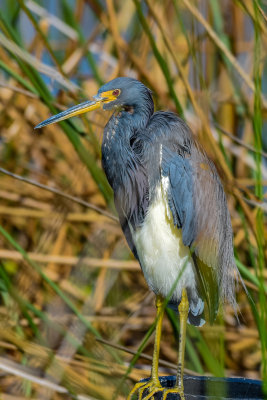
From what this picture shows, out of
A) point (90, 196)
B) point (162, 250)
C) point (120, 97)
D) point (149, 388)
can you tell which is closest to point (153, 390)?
point (149, 388)

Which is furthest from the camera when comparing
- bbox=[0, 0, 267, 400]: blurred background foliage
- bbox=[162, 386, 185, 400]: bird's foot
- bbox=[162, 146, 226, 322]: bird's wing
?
bbox=[0, 0, 267, 400]: blurred background foliage

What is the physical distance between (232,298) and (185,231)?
31 centimetres

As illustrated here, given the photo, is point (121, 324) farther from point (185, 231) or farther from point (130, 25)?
point (130, 25)

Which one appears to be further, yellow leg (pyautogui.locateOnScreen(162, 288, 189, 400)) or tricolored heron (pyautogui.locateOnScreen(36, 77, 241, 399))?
tricolored heron (pyautogui.locateOnScreen(36, 77, 241, 399))

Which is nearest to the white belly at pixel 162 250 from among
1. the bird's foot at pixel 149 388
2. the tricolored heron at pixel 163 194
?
the tricolored heron at pixel 163 194

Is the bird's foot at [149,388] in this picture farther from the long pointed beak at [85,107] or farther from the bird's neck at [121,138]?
the long pointed beak at [85,107]

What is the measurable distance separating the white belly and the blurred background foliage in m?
0.11

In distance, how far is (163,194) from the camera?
1400mm

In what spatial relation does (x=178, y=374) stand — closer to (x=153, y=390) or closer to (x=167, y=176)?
(x=153, y=390)

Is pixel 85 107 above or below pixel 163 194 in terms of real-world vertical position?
above

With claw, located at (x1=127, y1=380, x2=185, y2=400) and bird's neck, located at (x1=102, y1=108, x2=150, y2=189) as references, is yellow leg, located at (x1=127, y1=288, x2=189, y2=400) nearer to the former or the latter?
claw, located at (x1=127, y1=380, x2=185, y2=400)

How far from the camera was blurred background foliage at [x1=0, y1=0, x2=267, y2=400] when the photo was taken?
1627 mm

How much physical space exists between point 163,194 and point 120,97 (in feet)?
0.86

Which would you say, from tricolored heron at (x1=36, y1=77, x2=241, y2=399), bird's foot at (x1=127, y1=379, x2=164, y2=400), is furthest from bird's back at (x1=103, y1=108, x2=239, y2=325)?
bird's foot at (x1=127, y1=379, x2=164, y2=400)
